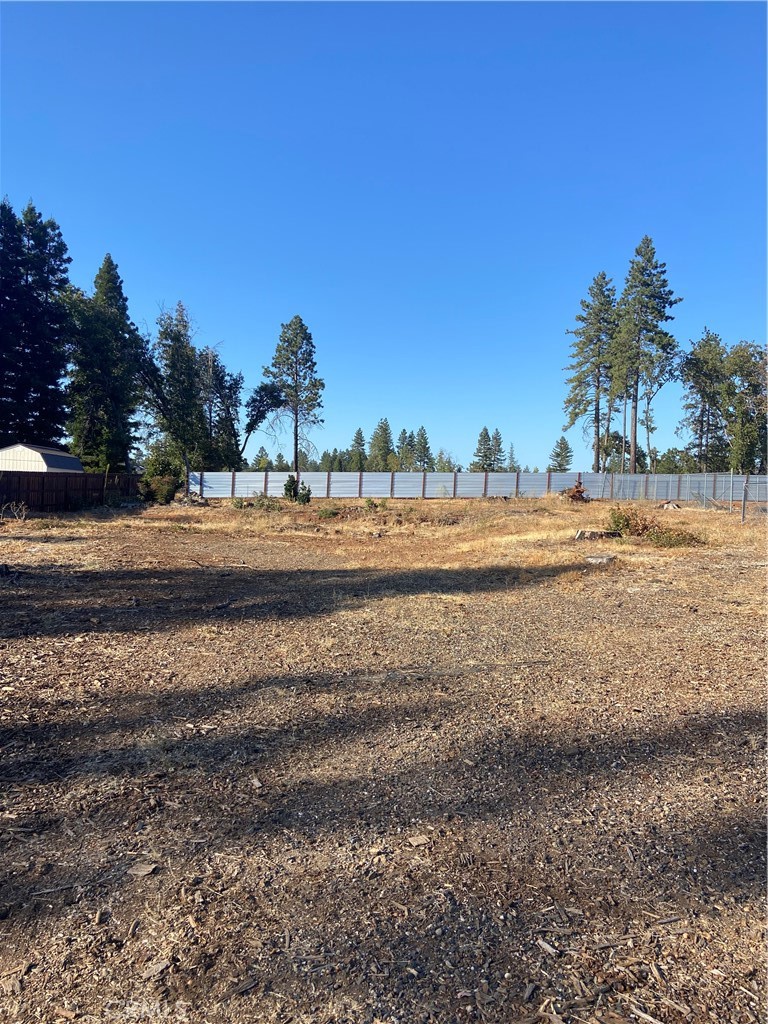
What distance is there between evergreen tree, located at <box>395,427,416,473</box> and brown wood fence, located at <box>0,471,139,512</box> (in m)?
59.6

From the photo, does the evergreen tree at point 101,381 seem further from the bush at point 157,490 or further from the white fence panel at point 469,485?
the white fence panel at point 469,485

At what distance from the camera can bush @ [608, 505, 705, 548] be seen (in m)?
A: 13.4

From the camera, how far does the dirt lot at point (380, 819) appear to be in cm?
181

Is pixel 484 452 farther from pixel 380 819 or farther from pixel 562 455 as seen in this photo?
pixel 380 819

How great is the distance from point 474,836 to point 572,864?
0.43 m

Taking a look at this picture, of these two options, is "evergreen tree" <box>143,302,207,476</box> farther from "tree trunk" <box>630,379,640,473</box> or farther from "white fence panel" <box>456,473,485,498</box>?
"tree trunk" <box>630,379,640,473</box>

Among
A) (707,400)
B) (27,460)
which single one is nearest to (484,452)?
(707,400)

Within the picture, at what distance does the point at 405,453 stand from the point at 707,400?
56.1m

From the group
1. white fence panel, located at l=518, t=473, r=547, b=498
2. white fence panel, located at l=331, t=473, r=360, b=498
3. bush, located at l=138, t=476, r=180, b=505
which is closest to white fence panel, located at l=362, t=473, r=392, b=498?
white fence panel, located at l=331, t=473, r=360, b=498

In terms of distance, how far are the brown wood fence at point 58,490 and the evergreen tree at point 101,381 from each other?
30.8 feet

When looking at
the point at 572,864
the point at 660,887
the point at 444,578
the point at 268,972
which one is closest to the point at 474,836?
the point at 572,864

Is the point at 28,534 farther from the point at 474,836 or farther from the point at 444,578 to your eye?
the point at 474,836

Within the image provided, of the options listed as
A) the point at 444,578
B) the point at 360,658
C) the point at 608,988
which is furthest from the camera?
the point at 444,578

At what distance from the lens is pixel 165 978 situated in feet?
5.94
